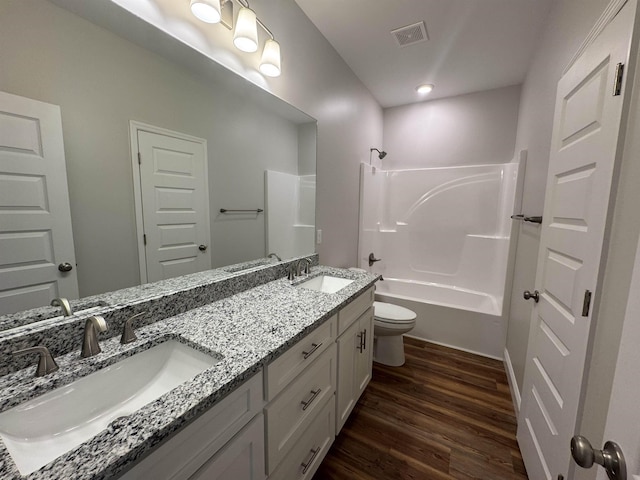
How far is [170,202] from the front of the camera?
44.3 inches

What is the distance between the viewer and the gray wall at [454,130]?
109 inches

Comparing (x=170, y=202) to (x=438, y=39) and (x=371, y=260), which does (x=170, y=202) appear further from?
(x=371, y=260)

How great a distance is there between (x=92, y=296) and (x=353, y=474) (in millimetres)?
1455

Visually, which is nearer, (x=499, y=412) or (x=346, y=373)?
(x=346, y=373)

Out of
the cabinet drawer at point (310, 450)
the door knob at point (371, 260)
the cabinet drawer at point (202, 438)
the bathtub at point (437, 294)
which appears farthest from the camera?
the door knob at point (371, 260)

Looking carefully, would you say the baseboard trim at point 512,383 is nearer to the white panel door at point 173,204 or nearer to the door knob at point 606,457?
the door knob at point 606,457

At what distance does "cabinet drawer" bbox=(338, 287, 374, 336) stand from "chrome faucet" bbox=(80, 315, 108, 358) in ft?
3.15

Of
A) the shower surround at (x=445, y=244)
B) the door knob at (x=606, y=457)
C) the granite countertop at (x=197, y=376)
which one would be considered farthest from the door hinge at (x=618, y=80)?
the shower surround at (x=445, y=244)

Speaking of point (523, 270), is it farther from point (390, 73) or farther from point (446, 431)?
point (390, 73)

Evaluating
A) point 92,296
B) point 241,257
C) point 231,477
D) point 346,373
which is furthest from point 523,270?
point 92,296

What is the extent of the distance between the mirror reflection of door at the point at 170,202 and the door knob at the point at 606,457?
4.40ft

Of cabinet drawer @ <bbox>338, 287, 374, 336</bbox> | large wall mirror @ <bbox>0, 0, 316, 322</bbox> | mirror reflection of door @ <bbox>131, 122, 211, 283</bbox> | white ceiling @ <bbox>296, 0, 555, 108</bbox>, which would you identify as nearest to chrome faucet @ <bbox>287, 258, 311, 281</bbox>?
large wall mirror @ <bbox>0, 0, 316, 322</bbox>

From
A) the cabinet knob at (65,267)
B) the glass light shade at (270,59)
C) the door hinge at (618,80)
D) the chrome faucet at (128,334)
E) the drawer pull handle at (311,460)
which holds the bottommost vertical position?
the drawer pull handle at (311,460)

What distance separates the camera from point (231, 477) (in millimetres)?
757
